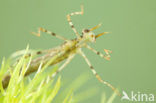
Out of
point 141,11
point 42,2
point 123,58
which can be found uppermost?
point 42,2

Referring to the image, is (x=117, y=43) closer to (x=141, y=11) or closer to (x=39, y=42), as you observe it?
(x=141, y=11)

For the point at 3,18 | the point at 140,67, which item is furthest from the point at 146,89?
the point at 3,18

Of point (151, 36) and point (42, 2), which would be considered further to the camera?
point (42, 2)

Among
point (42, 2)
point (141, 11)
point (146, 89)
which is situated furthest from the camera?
point (42, 2)

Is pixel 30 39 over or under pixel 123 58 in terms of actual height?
over

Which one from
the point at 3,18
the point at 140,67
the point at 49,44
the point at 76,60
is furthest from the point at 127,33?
the point at 3,18

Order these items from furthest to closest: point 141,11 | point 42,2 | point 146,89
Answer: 1. point 42,2
2. point 141,11
3. point 146,89

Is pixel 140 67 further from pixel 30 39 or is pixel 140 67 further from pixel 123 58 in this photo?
pixel 30 39
